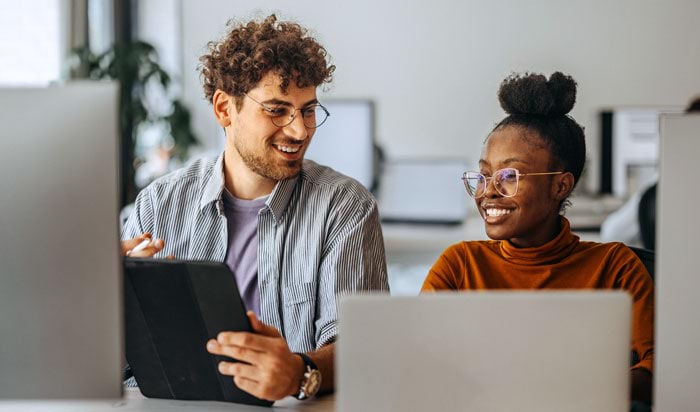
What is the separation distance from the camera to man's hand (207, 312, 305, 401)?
3.95 ft

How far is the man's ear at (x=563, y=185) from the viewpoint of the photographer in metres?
1.46

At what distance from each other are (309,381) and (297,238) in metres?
0.44

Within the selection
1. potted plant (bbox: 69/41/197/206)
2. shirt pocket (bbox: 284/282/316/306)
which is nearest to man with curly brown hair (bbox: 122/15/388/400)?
shirt pocket (bbox: 284/282/316/306)

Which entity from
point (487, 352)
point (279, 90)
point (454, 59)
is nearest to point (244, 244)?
point (279, 90)

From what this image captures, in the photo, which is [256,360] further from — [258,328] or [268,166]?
[268,166]

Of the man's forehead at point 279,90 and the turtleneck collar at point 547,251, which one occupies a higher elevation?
the man's forehead at point 279,90

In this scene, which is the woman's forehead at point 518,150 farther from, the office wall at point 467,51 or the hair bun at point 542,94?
the office wall at point 467,51

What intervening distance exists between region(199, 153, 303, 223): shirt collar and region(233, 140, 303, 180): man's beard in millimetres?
20

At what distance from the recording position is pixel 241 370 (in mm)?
Result: 1221

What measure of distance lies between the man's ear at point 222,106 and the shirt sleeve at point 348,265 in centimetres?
35

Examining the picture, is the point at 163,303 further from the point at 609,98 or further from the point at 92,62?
the point at 609,98

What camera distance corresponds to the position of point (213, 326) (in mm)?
1206

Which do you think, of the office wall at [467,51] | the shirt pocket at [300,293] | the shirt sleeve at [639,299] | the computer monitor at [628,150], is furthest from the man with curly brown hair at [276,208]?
the office wall at [467,51]

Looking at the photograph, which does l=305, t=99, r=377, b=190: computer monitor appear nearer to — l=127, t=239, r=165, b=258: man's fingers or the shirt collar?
the shirt collar
